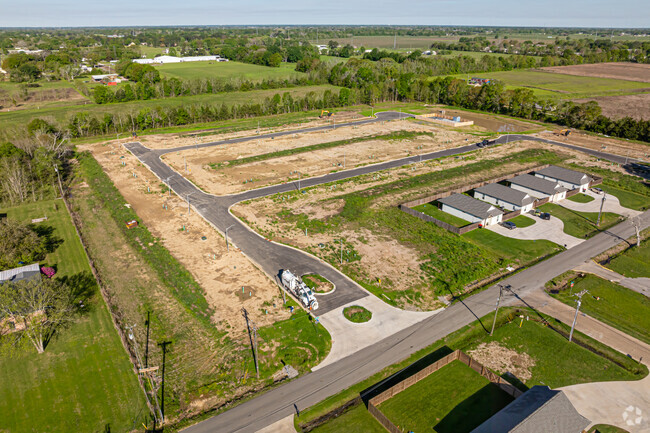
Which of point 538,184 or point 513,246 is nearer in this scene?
point 513,246

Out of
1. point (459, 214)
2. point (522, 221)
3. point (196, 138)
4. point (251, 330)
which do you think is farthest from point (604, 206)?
point (196, 138)

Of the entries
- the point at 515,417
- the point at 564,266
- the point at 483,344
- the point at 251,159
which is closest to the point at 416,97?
the point at 251,159

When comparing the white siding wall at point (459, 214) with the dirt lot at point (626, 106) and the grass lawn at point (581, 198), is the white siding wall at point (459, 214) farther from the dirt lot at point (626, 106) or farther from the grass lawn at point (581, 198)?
the dirt lot at point (626, 106)

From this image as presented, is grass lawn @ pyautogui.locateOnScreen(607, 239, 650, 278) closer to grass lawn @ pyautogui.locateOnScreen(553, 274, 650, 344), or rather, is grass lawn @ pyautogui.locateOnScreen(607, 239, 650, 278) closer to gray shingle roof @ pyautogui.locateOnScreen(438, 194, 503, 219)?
grass lawn @ pyautogui.locateOnScreen(553, 274, 650, 344)

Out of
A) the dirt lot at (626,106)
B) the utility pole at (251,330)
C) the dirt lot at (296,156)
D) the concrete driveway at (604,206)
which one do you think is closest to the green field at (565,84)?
the dirt lot at (626,106)

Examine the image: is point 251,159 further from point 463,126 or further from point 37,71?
point 37,71

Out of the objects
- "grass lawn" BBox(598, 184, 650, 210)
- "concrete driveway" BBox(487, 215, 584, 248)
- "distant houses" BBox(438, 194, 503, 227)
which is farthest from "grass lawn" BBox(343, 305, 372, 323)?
"grass lawn" BBox(598, 184, 650, 210)

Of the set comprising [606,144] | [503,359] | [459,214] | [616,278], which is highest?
[606,144]

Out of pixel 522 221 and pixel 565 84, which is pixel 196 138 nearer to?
pixel 522 221
